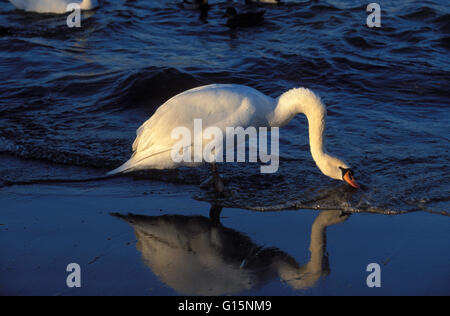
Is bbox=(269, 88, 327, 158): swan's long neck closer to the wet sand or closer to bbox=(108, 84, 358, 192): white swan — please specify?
bbox=(108, 84, 358, 192): white swan

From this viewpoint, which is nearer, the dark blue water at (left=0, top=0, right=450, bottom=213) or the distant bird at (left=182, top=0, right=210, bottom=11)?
the dark blue water at (left=0, top=0, right=450, bottom=213)

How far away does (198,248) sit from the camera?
5.26 m

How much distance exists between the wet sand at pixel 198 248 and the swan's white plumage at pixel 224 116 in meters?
0.43

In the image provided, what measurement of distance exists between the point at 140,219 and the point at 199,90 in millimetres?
1617

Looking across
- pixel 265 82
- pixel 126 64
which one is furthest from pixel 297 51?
pixel 126 64

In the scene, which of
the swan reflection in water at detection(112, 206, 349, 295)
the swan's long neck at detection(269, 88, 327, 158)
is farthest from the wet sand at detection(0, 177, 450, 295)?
the swan's long neck at detection(269, 88, 327, 158)

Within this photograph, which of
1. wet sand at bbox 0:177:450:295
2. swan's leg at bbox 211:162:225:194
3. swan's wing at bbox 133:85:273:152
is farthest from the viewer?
swan's leg at bbox 211:162:225:194

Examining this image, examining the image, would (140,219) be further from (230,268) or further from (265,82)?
(265,82)

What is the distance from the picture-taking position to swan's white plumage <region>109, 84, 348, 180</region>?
21.4 ft

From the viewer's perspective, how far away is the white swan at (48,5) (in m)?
15.4

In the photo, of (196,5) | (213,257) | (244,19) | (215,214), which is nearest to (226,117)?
(215,214)

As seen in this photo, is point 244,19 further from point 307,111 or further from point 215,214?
point 215,214

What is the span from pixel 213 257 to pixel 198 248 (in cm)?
23

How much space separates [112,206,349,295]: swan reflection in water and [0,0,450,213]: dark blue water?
2.56ft
